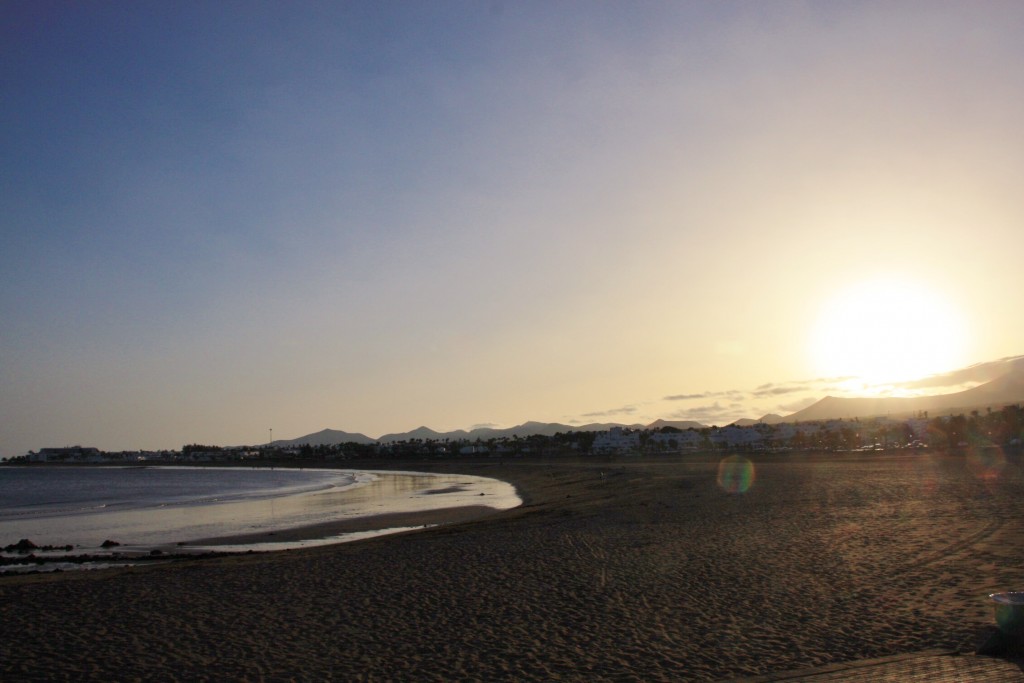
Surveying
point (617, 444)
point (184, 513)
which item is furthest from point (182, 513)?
point (617, 444)

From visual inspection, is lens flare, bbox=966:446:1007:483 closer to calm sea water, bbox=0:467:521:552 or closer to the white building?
calm sea water, bbox=0:467:521:552

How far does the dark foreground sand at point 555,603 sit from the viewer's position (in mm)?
8859

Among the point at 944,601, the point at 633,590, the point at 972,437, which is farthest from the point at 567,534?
the point at 972,437

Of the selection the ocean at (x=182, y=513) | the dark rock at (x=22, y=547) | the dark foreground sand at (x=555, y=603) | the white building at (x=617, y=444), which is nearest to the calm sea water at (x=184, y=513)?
the ocean at (x=182, y=513)

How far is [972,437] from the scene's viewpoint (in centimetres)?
7506

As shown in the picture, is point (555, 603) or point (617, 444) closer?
point (555, 603)

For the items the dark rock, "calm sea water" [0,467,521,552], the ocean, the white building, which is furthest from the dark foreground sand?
the white building

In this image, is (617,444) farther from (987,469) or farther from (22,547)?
(22,547)

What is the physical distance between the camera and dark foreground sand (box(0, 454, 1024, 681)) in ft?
29.1

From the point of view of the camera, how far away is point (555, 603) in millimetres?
11711

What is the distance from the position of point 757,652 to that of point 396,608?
6.14 metres

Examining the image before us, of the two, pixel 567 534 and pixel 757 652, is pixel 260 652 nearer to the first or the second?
pixel 757 652

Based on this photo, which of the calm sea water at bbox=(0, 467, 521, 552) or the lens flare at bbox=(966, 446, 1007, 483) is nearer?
the calm sea water at bbox=(0, 467, 521, 552)

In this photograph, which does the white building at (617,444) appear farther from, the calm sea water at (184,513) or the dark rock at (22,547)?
the dark rock at (22,547)
